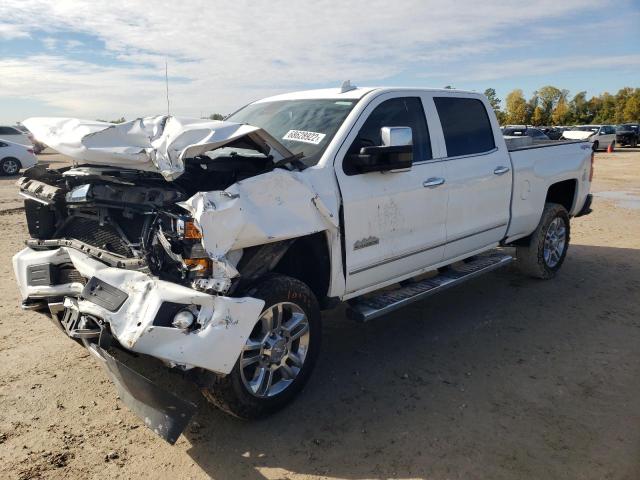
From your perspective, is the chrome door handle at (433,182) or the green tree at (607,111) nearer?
the chrome door handle at (433,182)

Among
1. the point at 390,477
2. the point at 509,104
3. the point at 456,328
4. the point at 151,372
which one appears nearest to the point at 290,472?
the point at 390,477

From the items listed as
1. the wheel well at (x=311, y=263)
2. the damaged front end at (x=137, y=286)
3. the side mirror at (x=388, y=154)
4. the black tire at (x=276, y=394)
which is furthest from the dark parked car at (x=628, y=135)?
the damaged front end at (x=137, y=286)

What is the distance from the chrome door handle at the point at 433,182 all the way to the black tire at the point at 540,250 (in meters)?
2.28

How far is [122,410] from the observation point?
3555mm

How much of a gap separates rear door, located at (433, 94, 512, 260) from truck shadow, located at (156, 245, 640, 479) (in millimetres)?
809

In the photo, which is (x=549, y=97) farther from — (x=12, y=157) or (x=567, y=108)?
(x=12, y=157)

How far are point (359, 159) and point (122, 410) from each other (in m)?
2.32

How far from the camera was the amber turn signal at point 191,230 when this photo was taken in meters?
2.98

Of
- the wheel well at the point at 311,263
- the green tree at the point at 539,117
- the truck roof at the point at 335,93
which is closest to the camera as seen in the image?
the wheel well at the point at 311,263

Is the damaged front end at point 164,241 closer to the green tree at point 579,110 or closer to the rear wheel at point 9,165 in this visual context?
the rear wheel at point 9,165

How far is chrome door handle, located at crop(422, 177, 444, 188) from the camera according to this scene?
4.36m

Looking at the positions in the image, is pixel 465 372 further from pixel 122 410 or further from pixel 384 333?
pixel 122 410

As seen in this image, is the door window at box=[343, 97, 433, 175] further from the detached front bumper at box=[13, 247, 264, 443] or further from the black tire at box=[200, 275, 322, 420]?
the detached front bumper at box=[13, 247, 264, 443]

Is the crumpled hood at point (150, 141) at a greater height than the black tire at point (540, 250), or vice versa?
the crumpled hood at point (150, 141)
